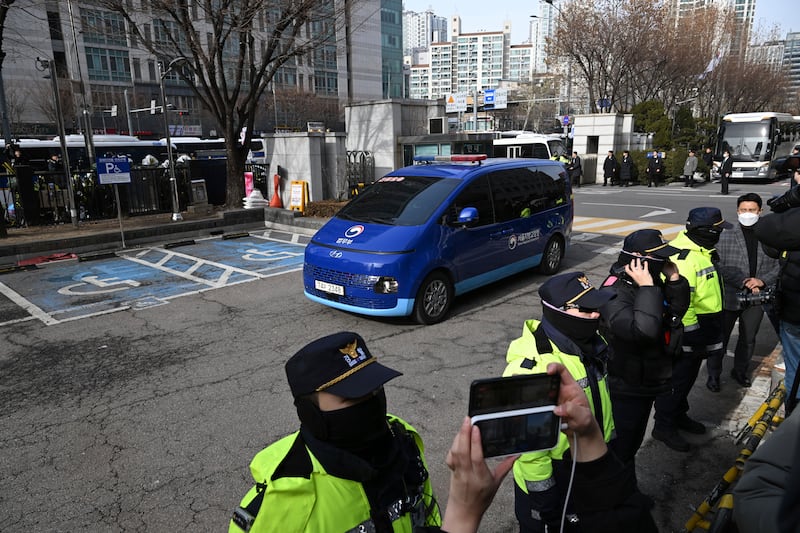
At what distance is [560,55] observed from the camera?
106ft

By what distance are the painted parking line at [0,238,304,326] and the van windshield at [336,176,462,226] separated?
8.64ft

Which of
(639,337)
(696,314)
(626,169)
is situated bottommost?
(626,169)

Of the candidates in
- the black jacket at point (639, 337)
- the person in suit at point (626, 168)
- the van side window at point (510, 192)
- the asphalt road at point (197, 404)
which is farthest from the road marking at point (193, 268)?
the person in suit at point (626, 168)

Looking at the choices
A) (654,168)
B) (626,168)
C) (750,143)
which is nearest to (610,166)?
(626,168)

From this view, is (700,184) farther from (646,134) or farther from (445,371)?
(445,371)

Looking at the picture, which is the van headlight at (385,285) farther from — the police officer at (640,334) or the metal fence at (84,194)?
the metal fence at (84,194)

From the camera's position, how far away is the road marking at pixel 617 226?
13305 millimetres

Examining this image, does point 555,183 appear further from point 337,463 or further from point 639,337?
point 337,463

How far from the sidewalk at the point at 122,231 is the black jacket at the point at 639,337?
1073cm

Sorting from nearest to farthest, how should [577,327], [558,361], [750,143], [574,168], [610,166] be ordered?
1. [558,361]
2. [577,327]
3. [574,168]
4. [610,166]
5. [750,143]

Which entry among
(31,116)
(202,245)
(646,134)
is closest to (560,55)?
(646,134)

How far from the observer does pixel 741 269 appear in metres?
5.05

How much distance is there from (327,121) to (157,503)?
62911 millimetres

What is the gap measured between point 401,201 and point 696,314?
14.0 ft
